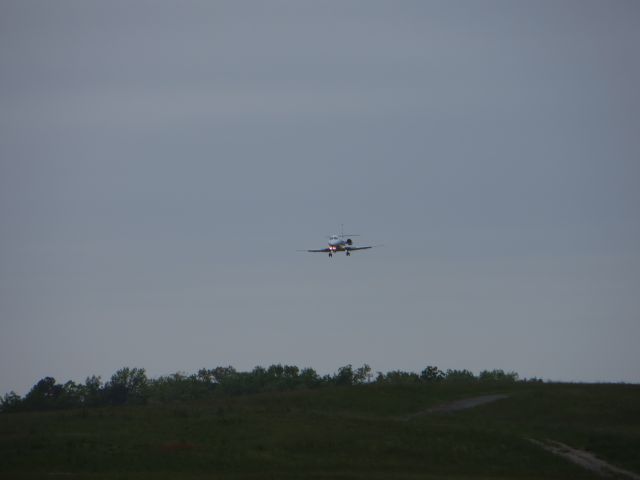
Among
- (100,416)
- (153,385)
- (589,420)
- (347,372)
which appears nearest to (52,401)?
(153,385)

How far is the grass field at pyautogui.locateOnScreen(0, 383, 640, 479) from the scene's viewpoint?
52594mm

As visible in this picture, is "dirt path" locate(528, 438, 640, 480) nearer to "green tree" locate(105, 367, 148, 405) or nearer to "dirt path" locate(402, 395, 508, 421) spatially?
"dirt path" locate(402, 395, 508, 421)

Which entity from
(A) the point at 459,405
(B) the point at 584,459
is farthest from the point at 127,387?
(B) the point at 584,459

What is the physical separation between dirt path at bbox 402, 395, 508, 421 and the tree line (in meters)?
32.5

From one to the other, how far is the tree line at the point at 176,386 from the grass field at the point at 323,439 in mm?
38567

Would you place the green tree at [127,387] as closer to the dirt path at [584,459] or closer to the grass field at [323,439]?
the grass field at [323,439]

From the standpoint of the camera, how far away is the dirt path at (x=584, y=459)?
173 ft

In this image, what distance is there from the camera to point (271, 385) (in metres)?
114

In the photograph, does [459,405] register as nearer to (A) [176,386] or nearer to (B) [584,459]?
(B) [584,459]

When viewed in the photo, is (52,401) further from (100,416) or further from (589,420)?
(589,420)

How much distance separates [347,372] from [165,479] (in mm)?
71459

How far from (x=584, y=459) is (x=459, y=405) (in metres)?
18.1

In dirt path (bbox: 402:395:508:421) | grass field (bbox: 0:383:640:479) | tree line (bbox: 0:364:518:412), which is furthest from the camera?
tree line (bbox: 0:364:518:412)

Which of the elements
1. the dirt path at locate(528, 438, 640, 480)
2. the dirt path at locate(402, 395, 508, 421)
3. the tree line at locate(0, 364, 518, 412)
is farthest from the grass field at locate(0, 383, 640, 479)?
the tree line at locate(0, 364, 518, 412)
